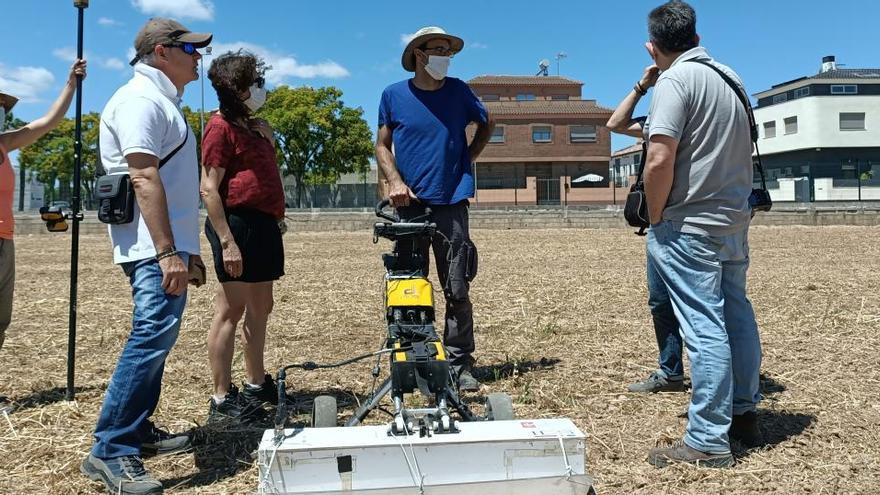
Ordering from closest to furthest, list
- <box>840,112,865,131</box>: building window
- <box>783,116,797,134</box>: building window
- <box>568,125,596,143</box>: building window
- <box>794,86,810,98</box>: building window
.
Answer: <box>840,112,865,131</box>: building window
<box>568,125,596,143</box>: building window
<box>794,86,810,98</box>: building window
<box>783,116,797,134</box>: building window

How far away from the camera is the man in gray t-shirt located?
331 cm

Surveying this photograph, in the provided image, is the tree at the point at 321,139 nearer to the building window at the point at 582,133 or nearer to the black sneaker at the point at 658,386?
the building window at the point at 582,133

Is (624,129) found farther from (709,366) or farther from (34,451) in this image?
(34,451)

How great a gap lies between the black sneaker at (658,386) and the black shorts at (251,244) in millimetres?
2462

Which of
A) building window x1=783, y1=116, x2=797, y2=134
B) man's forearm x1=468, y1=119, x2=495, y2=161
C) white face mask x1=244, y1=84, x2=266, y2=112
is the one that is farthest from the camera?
building window x1=783, y1=116, x2=797, y2=134

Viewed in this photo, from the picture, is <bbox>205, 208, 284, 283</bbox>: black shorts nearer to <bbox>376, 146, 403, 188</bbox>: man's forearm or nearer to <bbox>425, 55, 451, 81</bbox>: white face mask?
<bbox>376, 146, 403, 188</bbox>: man's forearm

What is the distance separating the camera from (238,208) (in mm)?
4043

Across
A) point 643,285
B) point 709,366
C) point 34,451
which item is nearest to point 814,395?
point 709,366

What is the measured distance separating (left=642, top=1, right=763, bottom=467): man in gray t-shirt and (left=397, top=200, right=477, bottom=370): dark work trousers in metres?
1.57

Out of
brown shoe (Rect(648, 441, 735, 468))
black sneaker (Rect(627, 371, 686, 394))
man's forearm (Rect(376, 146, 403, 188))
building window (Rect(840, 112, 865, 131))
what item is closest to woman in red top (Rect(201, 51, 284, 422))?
man's forearm (Rect(376, 146, 403, 188))

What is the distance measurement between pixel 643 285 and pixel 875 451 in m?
6.47

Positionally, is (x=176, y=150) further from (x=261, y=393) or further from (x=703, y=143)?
(x=703, y=143)

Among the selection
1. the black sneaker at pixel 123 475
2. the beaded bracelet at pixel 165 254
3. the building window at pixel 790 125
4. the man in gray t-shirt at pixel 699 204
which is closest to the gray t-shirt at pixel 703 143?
the man in gray t-shirt at pixel 699 204

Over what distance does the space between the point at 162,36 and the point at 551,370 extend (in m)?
3.46
